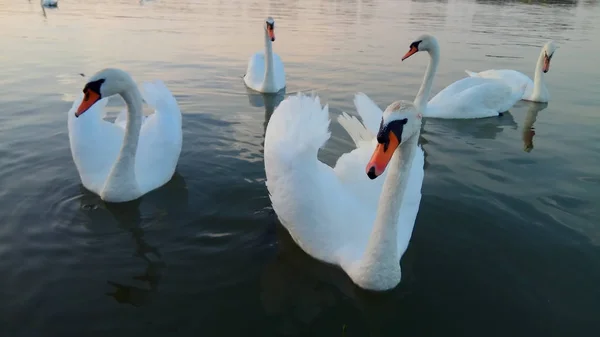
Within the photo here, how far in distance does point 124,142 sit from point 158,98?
1.30 m

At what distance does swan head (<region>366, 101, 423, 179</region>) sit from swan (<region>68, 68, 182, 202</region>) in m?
3.28

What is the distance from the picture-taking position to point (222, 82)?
513 inches

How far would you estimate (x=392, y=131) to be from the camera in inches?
142

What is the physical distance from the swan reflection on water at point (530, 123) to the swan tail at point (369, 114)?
11.8 feet

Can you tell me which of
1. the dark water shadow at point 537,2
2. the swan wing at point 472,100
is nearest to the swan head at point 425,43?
the swan wing at point 472,100

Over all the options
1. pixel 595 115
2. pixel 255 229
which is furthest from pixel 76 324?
pixel 595 115

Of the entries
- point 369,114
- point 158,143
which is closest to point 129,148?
point 158,143

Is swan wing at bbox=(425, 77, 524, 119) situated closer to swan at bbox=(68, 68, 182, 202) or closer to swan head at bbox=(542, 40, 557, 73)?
swan head at bbox=(542, 40, 557, 73)

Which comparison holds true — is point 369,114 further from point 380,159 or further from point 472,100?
point 472,100

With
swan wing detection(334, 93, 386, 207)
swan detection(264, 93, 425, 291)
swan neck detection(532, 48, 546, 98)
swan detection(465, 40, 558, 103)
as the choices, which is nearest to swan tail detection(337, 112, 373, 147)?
swan wing detection(334, 93, 386, 207)

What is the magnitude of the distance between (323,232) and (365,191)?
36.0 inches

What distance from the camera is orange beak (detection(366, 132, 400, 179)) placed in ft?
11.0

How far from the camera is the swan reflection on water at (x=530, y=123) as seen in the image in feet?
29.1

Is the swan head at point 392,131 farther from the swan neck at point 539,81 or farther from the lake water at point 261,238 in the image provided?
the swan neck at point 539,81
